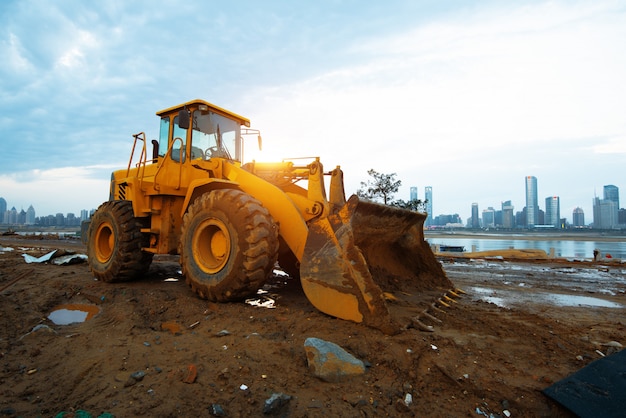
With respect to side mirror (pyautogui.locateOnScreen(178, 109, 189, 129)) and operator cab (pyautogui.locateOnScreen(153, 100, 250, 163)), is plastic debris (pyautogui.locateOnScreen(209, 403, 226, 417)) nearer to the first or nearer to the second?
side mirror (pyautogui.locateOnScreen(178, 109, 189, 129))

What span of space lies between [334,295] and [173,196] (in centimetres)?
371

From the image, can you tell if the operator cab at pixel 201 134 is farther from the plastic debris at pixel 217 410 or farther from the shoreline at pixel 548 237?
the shoreline at pixel 548 237

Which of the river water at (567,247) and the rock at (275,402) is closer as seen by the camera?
the rock at (275,402)

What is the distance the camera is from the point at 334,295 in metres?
3.86

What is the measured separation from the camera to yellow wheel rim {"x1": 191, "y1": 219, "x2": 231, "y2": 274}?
4801mm

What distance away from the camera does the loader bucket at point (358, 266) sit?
3.67m

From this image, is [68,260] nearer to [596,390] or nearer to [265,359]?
[265,359]

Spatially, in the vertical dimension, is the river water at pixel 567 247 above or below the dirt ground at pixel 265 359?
below

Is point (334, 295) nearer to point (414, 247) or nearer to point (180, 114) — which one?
point (414, 247)

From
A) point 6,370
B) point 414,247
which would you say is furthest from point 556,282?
point 6,370

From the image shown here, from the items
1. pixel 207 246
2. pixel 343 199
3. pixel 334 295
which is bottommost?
pixel 334 295

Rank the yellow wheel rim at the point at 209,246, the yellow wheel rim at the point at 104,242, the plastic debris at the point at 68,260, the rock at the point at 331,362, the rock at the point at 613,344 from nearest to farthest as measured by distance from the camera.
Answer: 1. the rock at the point at 331,362
2. the rock at the point at 613,344
3. the yellow wheel rim at the point at 209,246
4. the yellow wheel rim at the point at 104,242
5. the plastic debris at the point at 68,260

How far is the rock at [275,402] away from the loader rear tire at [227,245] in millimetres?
1936

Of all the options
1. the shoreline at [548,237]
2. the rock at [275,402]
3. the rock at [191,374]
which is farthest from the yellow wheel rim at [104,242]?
the shoreline at [548,237]
